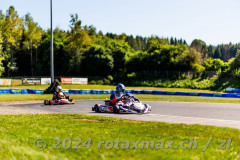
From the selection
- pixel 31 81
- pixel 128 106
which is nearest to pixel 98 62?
pixel 31 81

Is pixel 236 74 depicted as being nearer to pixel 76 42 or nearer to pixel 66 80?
pixel 66 80

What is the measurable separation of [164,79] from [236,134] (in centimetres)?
5051

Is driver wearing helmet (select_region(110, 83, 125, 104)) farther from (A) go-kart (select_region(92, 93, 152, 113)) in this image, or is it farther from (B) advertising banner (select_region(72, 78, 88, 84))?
(B) advertising banner (select_region(72, 78, 88, 84))

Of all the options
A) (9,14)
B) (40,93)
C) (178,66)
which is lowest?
(40,93)

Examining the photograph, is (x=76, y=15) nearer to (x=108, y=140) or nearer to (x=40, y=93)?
(x=40, y=93)

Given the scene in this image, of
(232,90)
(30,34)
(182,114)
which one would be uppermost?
(30,34)

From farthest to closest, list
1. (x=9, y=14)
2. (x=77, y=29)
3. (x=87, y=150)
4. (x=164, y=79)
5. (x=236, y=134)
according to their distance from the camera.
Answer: (x=77, y=29)
(x=9, y=14)
(x=164, y=79)
(x=236, y=134)
(x=87, y=150)

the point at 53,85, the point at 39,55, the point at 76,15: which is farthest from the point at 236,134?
the point at 39,55

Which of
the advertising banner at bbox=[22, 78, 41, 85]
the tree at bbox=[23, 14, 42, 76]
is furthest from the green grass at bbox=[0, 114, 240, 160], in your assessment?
the tree at bbox=[23, 14, 42, 76]

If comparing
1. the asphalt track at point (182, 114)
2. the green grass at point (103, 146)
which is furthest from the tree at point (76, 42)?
the green grass at point (103, 146)

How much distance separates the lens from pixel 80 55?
73.9 meters

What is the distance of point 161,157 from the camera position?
587cm

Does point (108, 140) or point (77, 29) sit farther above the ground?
point (77, 29)

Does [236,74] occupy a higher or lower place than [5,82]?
higher
